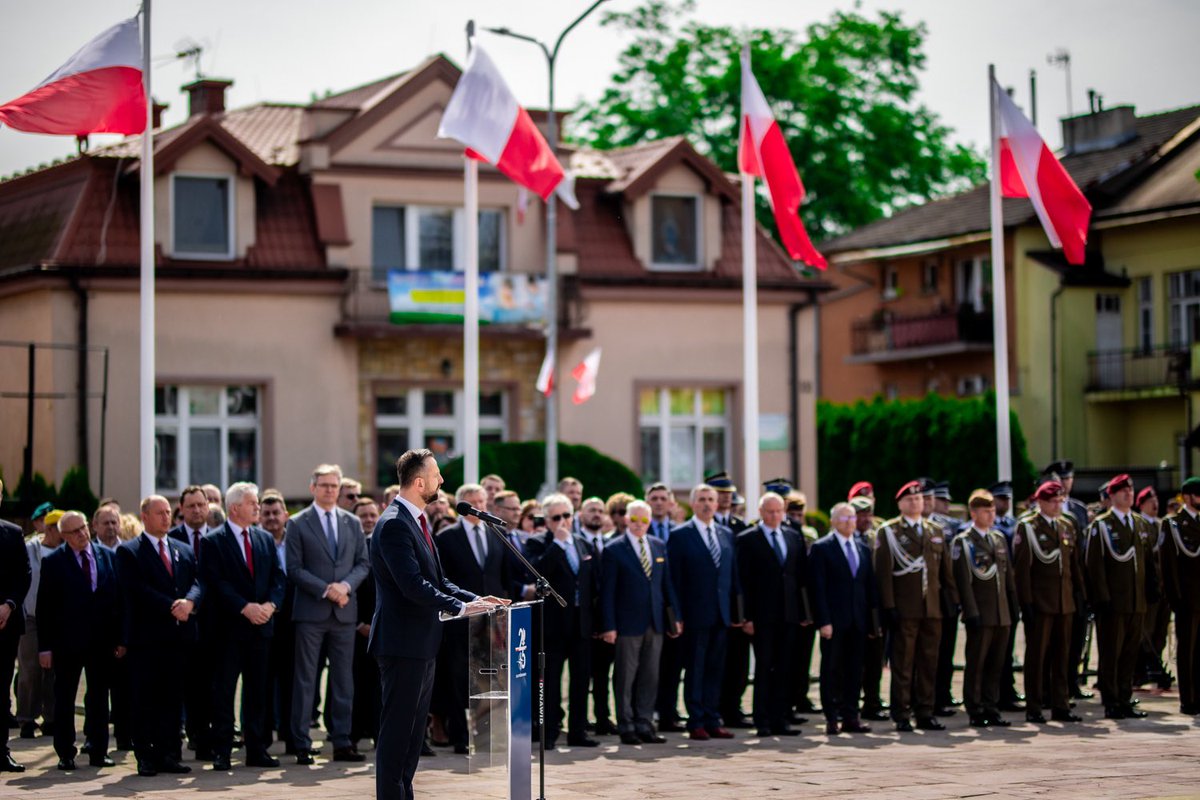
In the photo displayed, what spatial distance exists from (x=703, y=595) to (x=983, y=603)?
2.74 m

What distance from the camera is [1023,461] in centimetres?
4262

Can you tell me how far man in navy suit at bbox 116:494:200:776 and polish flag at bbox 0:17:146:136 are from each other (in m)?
4.90

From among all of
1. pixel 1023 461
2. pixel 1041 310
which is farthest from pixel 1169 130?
pixel 1023 461

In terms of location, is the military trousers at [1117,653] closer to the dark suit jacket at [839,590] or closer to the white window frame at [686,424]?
the dark suit jacket at [839,590]

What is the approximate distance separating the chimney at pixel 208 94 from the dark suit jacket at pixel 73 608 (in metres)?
25.4

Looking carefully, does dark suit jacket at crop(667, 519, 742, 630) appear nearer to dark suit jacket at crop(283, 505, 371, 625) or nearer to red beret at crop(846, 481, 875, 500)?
dark suit jacket at crop(283, 505, 371, 625)

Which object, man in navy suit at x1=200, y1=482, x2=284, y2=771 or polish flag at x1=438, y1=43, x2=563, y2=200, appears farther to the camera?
polish flag at x1=438, y1=43, x2=563, y2=200

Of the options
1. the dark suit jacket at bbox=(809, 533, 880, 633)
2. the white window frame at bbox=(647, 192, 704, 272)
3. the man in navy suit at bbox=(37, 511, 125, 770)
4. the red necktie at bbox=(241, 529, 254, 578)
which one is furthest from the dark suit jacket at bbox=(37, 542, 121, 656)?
the white window frame at bbox=(647, 192, 704, 272)

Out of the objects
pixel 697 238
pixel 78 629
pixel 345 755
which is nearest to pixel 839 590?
pixel 345 755

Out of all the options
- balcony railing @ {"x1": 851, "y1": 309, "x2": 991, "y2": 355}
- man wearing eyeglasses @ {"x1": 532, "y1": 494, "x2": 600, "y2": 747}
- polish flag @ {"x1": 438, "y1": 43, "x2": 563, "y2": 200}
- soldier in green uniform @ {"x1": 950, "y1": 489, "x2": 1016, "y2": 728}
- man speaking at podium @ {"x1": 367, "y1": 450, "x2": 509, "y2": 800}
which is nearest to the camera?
man speaking at podium @ {"x1": 367, "y1": 450, "x2": 509, "y2": 800}

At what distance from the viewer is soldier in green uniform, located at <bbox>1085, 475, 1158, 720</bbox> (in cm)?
1788

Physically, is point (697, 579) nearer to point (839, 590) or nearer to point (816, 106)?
point (839, 590)

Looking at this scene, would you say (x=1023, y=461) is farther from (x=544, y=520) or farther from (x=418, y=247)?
(x=544, y=520)

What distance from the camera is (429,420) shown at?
117 feet
